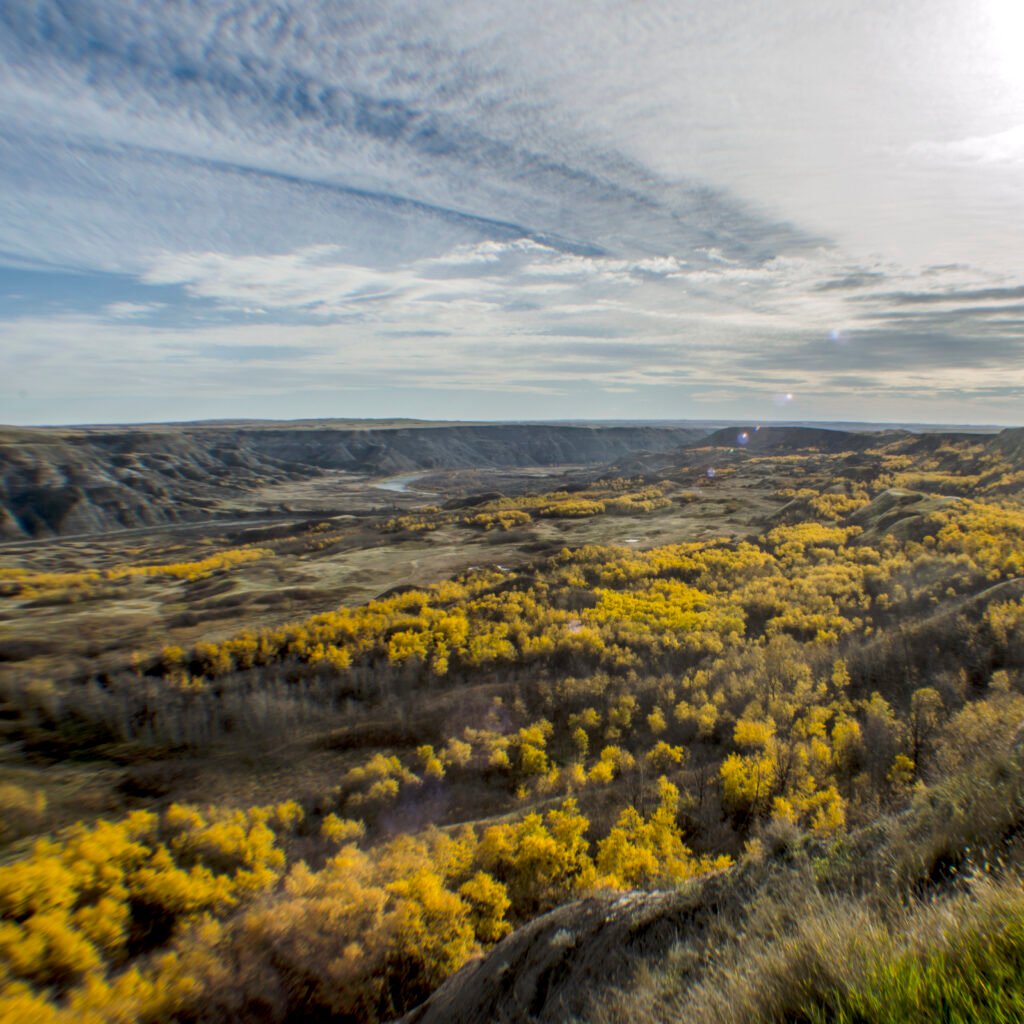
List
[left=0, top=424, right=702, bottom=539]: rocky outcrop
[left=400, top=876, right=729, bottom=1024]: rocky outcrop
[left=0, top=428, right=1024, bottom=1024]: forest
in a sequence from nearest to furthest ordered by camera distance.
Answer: [left=0, top=428, right=1024, bottom=1024]: forest
[left=400, top=876, right=729, bottom=1024]: rocky outcrop
[left=0, top=424, right=702, bottom=539]: rocky outcrop

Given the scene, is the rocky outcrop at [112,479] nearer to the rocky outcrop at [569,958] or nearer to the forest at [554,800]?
the forest at [554,800]

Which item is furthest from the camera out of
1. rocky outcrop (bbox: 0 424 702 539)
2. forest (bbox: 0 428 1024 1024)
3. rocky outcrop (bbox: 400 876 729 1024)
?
rocky outcrop (bbox: 0 424 702 539)

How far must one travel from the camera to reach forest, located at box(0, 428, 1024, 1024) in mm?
4254

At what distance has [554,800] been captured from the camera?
47.2 feet

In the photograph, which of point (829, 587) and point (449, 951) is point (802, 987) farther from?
point (829, 587)

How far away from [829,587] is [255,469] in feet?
523

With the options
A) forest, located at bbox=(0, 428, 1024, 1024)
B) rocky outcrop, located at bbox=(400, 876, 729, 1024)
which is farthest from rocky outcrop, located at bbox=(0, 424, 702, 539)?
rocky outcrop, located at bbox=(400, 876, 729, 1024)

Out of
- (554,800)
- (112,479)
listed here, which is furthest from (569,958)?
(112,479)

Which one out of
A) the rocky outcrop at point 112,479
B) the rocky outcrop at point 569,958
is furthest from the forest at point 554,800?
the rocky outcrop at point 112,479

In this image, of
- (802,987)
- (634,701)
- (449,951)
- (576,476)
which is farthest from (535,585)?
(576,476)

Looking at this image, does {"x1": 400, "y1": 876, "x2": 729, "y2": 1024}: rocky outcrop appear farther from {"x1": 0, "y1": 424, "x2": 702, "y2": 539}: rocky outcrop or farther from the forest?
{"x1": 0, "y1": 424, "x2": 702, "y2": 539}: rocky outcrop

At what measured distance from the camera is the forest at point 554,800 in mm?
4254

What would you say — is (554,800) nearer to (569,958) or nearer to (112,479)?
(569,958)

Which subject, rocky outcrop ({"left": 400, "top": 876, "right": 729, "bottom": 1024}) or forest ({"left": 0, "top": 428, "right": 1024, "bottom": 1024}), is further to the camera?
rocky outcrop ({"left": 400, "top": 876, "right": 729, "bottom": 1024})
